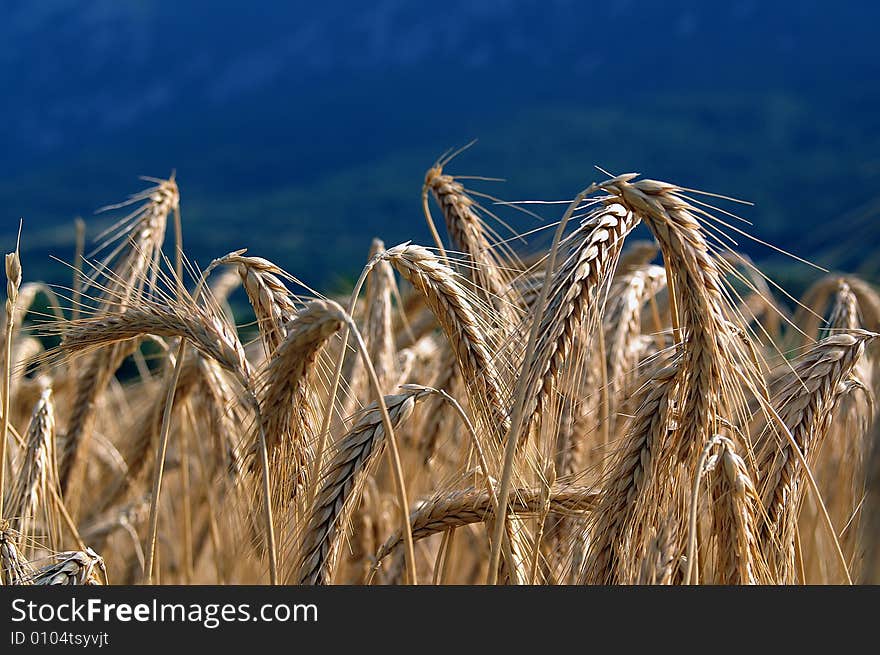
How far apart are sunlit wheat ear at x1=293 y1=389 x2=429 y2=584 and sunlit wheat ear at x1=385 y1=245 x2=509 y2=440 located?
19 cm

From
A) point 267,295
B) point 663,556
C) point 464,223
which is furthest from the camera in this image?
point 464,223

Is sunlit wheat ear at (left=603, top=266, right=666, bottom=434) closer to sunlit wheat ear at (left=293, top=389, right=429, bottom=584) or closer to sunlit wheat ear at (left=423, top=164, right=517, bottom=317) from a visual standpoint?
sunlit wheat ear at (left=423, top=164, right=517, bottom=317)

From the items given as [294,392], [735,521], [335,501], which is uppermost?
[294,392]

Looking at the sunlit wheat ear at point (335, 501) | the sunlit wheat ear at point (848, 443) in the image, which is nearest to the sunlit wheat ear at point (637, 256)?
the sunlit wheat ear at point (848, 443)

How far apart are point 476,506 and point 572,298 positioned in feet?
1.72

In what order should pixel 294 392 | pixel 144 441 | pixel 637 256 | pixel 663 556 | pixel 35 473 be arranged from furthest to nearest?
pixel 637 256, pixel 144 441, pixel 35 473, pixel 663 556, pixel 294 392

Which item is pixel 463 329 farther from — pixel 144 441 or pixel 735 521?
pixel 144 441

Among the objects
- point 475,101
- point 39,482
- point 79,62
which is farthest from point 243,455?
point 79,62

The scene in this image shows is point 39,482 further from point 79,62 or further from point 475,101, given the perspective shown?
point 79,62

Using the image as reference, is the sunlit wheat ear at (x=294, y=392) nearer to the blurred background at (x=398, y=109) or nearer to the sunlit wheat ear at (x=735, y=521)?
the sunlit wheat ear at (x=735, y=521)

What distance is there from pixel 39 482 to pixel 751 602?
5.01 ft

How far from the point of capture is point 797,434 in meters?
1.70

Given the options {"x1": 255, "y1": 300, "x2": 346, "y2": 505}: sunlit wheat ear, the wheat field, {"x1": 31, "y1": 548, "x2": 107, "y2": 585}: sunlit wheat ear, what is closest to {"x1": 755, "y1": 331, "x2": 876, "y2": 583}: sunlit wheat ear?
the wheat field

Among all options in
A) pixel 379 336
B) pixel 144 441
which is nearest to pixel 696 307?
pixel 379 336
